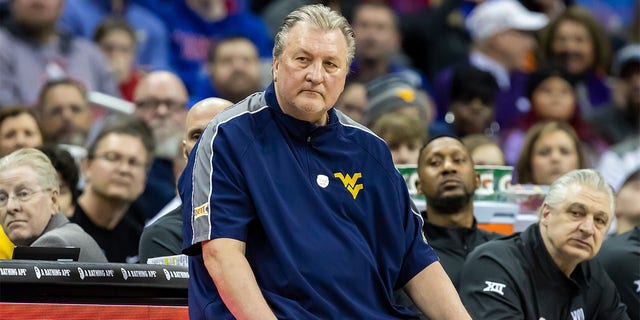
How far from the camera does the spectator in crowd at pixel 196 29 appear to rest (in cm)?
1120

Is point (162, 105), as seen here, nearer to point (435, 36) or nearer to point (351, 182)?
point (435, 36)

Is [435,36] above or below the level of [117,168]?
below

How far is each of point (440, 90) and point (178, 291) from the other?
5670mm

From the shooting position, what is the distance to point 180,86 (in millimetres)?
9078

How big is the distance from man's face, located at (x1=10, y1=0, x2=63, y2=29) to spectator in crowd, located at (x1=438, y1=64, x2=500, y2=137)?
3.11 metres

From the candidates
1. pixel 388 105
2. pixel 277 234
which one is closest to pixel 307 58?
pixel 277 234

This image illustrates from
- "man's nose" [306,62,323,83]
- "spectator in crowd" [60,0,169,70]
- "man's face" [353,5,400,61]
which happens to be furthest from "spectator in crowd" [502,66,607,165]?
"man's nose" [306,62,323,83]

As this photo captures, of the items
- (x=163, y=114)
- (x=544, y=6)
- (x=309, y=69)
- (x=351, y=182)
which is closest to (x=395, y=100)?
(x=163, y=114)

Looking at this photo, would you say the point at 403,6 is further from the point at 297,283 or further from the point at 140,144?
the point at 297,283

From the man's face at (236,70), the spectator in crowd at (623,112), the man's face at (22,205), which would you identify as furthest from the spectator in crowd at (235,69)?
the man's face at (22,205)

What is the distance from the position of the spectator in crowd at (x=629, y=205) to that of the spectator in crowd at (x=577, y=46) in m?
3.36

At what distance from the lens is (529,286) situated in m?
6.00

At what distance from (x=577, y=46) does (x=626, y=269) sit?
495 centimetres

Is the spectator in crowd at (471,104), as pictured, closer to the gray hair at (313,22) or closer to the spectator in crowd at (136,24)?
the spectator in crowd at (136,24)
